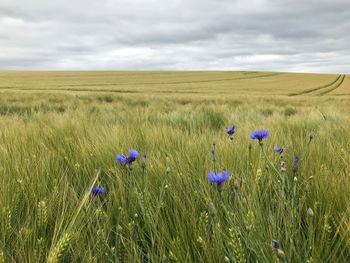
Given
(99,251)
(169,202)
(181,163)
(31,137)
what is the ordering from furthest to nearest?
(31,137) → (181,163) → (169,202) → (99,251)

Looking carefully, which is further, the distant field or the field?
the distant field

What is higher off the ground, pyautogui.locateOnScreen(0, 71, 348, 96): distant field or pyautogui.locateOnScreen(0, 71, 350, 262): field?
pyautogui.locateOnScreen(0, 71, 350, 262): field

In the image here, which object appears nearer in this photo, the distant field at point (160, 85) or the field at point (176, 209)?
the field at point (176, 209)

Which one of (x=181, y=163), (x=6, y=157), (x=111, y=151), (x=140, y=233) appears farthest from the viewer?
(x=111, y=151)

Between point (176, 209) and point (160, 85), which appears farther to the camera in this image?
point (160, 85)

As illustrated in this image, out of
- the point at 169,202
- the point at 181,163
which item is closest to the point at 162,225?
the point at 169,202

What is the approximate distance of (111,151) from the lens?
1.70 metres

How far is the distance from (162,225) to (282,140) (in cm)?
129

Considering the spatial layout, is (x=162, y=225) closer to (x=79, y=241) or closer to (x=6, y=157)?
(x=79, y=241)

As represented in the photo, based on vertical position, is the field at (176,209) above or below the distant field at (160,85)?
above

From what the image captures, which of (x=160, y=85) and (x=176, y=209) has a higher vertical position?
(x=176, y=209)

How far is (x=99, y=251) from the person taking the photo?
864 mm

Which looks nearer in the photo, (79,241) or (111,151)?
(79,241)

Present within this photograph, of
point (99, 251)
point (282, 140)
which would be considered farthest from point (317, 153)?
point (99, 251)
